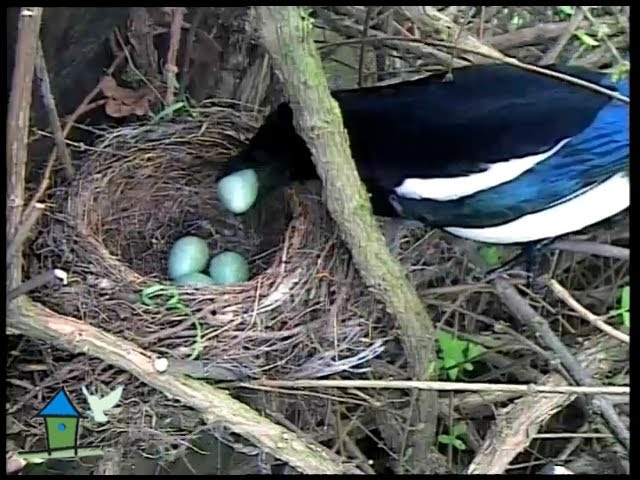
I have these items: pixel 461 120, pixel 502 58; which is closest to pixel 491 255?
pixel 461 120

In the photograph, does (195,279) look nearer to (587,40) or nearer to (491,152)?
(491,152)

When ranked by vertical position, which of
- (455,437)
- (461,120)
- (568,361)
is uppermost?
(461,120)

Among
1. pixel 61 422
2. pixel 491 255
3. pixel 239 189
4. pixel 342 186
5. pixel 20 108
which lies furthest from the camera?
pixel 491 255

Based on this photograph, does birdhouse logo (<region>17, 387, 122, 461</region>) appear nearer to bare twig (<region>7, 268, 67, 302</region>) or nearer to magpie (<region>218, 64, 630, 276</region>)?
bare twig (<region>7, 268, 67, 302</region>)

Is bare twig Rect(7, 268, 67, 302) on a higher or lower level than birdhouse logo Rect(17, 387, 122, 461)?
higher

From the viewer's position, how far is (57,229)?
1.00m

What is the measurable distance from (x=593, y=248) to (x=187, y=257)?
16.7 inches

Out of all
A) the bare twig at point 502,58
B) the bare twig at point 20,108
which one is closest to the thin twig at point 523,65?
the bare twig at point 502,58

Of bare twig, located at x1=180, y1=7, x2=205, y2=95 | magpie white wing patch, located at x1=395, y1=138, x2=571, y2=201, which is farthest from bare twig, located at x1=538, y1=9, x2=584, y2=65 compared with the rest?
bare twig, located at x1=180, y1=7, x2=205, y2=95

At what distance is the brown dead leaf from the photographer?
1.07 m

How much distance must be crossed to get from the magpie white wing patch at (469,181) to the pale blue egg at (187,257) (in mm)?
230

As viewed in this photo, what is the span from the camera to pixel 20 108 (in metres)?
0.73

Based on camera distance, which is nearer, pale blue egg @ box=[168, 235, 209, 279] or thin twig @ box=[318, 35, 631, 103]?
thin twig @ box=[318, 35, 631, 103]

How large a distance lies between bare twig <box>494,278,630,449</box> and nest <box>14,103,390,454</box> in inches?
6.2
